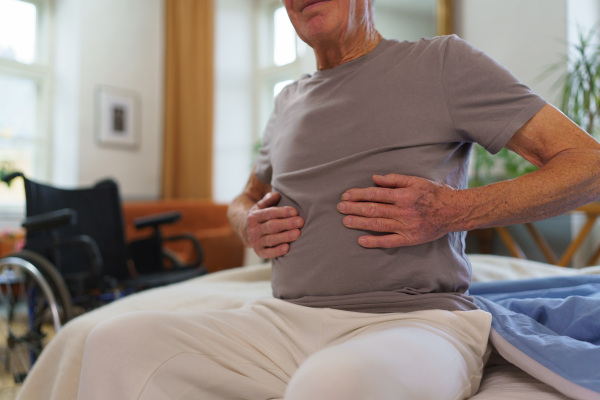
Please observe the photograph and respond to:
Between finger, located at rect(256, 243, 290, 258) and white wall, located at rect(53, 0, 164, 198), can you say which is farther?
white wall, located at rect(53, 0, 164, 198)

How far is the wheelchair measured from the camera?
199cm

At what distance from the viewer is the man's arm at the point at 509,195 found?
0.84 m

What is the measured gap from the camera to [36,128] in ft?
17.3

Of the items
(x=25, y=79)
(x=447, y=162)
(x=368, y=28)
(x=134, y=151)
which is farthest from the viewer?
(x=134, y=151)

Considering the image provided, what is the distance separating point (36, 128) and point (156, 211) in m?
2.01

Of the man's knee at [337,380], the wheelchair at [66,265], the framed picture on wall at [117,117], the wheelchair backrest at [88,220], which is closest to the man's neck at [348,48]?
the man's knee at [337,380]

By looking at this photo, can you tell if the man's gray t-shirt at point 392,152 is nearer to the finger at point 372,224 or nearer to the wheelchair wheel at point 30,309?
the finger at point 372,224

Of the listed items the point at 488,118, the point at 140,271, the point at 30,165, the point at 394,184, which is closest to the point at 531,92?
the point at 488,118

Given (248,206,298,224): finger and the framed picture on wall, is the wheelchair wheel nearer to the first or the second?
(248,206,298,224): finger

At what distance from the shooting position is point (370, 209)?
0.89m

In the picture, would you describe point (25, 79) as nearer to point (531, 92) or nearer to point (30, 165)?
point (30, 165)

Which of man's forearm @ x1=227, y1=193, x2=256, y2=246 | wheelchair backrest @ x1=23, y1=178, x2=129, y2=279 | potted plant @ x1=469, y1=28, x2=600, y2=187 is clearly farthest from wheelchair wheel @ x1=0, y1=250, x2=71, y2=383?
potted plant @ x1=469, y1=28, x2=600, y2=187

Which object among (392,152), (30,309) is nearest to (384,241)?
(392,152)

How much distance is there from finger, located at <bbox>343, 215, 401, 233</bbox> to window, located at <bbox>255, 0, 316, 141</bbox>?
16.6 ft
